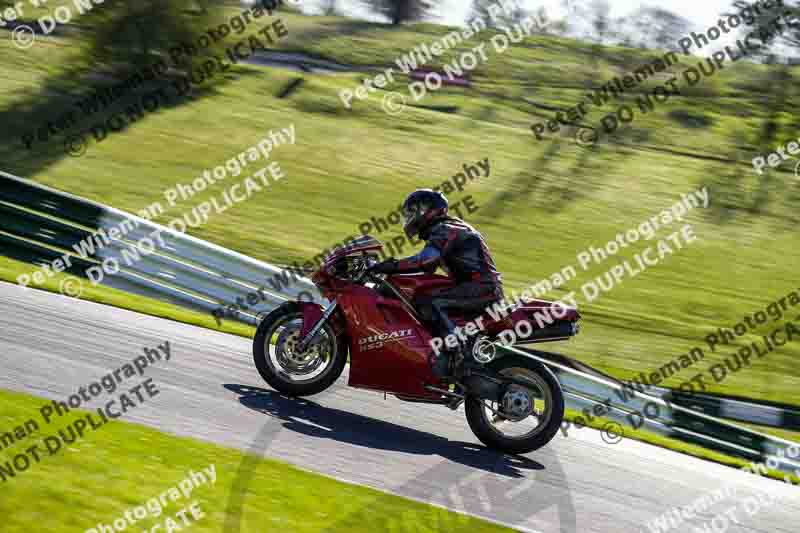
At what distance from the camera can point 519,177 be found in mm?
21828

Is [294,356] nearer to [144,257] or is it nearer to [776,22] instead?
[144,257]

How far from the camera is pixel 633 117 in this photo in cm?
2680

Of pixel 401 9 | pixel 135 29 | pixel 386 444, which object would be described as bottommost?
pixel 401 9

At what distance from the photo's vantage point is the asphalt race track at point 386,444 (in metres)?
6.11

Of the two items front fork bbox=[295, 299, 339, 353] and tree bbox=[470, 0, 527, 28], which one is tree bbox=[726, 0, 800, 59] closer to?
tree bbox=[470, 0, 527, 28]

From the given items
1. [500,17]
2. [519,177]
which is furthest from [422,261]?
[500,17]

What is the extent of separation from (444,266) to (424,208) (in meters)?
0.48

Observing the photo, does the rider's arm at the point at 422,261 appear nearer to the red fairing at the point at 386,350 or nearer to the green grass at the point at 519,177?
the red fairing at the point at 386,350

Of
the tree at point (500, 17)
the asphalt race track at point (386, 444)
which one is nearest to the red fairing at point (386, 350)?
the asphalt race track at point (386, 444)

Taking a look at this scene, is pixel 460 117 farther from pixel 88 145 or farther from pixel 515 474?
pixel 515 474

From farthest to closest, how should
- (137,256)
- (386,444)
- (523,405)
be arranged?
(137,256)
(523,405)
(386,444)

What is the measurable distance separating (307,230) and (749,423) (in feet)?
27.9

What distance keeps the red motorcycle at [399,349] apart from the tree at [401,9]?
3992 centimetres

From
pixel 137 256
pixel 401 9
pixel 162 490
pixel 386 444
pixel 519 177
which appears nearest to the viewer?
pixel 162 490
